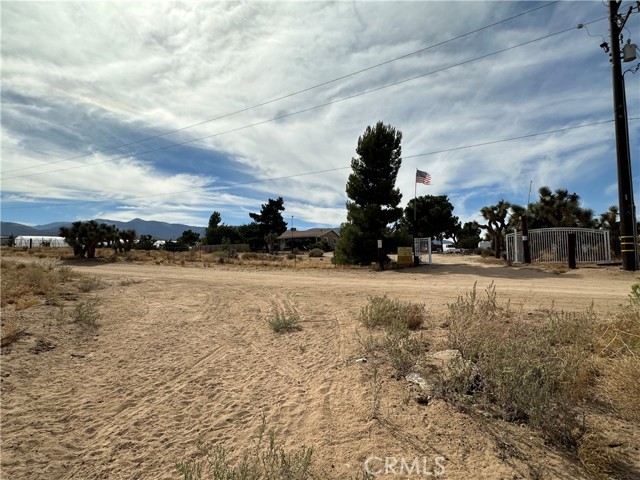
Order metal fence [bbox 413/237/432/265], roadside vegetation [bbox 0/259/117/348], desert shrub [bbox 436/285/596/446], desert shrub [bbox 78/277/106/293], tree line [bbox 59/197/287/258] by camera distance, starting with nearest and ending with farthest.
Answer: desert shrub [bbox 436/285/596/446] → roadside vegetation [bbox 0/259/117/348] → desert shrub [bbox 78/277/106/293] → metal fence [bbox 413/237/432/265] → tree line [bbox 59/197/287/258]

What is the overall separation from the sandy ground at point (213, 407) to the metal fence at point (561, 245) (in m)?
14.6

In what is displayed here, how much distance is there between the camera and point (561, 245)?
20.8m

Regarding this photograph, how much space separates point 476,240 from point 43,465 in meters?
79.2

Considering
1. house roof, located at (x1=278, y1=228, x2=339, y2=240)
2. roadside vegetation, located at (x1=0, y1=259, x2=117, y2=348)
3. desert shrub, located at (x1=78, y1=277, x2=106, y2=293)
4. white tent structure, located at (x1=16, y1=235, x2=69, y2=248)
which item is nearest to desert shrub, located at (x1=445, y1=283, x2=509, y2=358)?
roadside vegetation, located at (x1=0, y1=259, x2=117, y2=348)

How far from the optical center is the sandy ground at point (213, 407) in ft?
10.1

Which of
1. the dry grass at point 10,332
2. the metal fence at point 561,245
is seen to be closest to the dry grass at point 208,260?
the metal fence at point 561,245

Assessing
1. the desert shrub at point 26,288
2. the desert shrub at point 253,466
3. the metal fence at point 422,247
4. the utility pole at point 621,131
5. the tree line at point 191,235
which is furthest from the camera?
the tree line at point 191,235

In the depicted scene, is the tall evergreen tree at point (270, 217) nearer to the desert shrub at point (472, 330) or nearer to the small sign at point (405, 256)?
the small sign at point (405, 256)

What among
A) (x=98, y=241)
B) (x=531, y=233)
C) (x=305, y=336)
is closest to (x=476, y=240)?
(x=531, y=233)

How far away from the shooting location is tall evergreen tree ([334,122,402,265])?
77.0 ft

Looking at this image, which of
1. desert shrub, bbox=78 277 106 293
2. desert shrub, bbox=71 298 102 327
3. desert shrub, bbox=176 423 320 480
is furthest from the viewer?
desert shrub, bbox=78 277 106 293

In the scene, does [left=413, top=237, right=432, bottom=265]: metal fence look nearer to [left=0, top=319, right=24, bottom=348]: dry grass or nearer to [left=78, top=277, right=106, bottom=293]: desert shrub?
[left=78, top=277, right=106, bottom=293]: desert shrub

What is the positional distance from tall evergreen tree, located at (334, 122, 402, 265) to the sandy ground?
1562 centimetres

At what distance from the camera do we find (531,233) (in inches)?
870
